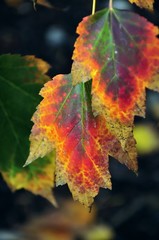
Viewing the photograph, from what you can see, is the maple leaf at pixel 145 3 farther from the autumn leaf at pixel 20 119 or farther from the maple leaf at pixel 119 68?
the autumn leaf at pixel 20 119

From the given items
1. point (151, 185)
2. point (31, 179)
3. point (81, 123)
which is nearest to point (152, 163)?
point (151, 185)

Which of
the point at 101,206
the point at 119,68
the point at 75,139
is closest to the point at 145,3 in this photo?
the point at 119,68

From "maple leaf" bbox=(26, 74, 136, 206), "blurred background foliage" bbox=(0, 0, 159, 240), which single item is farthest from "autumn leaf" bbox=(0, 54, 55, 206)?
"blurred background foliage" bbox=(0, 0, 159, 240)

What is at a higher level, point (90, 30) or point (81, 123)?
point (90, 30)

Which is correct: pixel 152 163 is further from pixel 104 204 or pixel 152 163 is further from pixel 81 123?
pixel 81 123

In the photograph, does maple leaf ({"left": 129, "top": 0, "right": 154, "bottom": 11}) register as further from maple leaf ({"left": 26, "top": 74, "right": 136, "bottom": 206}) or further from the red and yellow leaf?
the red and yellow leaf

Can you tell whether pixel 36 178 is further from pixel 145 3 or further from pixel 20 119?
pixel 145 3

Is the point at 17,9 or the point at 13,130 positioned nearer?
the point at 13,130
